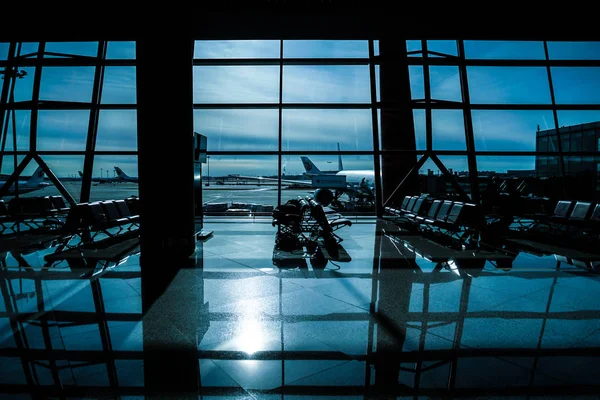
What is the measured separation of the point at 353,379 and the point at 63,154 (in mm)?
9596

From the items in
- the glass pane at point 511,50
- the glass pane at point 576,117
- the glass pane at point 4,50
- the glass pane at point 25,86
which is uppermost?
the glass pane at point 511,50

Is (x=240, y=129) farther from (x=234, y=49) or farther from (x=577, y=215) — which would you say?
(x=577, y=215)

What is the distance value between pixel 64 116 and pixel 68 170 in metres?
1.36

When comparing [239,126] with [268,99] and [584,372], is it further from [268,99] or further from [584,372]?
[584,372]

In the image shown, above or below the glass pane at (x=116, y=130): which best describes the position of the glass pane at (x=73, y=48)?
above

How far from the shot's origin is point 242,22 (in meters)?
4.55

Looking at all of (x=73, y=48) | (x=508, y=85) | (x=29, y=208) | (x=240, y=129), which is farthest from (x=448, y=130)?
(x=29, y=208)

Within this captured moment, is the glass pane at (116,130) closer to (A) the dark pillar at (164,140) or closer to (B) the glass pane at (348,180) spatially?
(B) the glass pane at (348,180)

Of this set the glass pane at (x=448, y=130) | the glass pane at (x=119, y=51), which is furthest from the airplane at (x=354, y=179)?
the glass pane at (x=119, y=51)

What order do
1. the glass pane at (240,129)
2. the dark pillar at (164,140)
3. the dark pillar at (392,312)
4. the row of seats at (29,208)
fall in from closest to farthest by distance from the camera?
1. the dark pillar at (392,312)
2. the dark pillar at (164,140)
3. the row of seats at (29,208)
4. the glass pane at (240,129)

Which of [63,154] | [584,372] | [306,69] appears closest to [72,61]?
[63,154]

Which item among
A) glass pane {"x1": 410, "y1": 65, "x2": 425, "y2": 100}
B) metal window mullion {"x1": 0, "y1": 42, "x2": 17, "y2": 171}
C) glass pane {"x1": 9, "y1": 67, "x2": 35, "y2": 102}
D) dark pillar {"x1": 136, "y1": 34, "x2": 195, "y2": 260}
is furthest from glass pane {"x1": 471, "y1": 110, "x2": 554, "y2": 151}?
metal window mullion {"x1": 0, "y1": 42, "x2": 17, "y2": 171}

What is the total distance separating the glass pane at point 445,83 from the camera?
376 inches

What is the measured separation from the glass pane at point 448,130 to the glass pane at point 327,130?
1.72m
